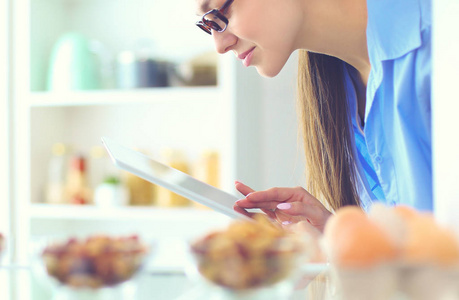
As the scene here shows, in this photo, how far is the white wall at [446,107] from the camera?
45cm

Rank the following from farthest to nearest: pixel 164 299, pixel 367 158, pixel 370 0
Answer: pixel 367 158 < pixel 370 0 < pixel 164 299

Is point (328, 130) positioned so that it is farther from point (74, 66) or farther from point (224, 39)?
point (74, 66)

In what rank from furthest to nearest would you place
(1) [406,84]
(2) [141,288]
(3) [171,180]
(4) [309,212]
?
(4) [309,212], (1) [406,84], (3) [171,180], (2) [141,288]

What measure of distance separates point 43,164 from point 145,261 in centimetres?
194

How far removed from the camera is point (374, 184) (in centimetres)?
139

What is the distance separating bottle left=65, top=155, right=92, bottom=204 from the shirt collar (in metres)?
1.51

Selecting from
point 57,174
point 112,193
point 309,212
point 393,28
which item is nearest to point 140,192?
point 112,193

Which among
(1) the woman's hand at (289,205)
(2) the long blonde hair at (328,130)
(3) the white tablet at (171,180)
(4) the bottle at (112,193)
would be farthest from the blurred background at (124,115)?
(3) the white tablet at (171,180)

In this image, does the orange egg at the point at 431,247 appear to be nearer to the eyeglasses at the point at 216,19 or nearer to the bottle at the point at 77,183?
the eyeglasses at the point at 216,19

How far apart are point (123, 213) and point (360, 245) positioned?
174 centimetres

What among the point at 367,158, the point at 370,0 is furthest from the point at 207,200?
the point at 367,158

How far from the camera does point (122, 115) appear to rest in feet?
7.67

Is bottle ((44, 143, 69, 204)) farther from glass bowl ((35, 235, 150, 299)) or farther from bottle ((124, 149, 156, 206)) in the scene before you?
glass bowl ((35, 235, 150, 299))

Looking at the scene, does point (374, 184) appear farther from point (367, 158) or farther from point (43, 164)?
point (43, 164)
